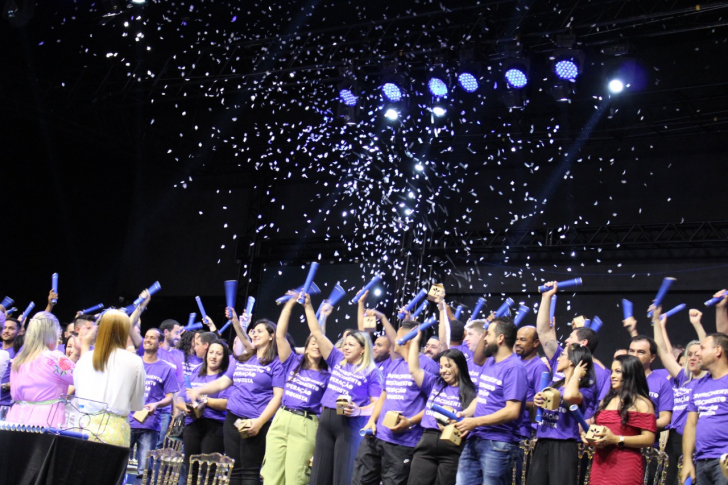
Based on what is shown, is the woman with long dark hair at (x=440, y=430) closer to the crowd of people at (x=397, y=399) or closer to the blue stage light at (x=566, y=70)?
the crowd of people at (x=397, y=399)

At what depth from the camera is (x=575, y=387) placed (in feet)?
16.1

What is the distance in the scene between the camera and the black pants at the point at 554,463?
4.89m

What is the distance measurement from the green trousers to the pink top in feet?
5.89

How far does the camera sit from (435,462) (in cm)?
531

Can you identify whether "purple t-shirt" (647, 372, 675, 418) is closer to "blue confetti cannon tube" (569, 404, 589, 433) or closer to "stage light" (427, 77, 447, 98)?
"blue confetti cannon tube" (569, 404, 589, 433)

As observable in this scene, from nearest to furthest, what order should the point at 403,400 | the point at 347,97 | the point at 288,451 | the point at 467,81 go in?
1. the point at 403,400
2. the point at 288,451
3. the point at 467,81
4. the point at 347,97

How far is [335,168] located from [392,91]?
3405 millimetres

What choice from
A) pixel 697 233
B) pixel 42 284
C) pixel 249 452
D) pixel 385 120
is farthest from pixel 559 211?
pixel 42 284

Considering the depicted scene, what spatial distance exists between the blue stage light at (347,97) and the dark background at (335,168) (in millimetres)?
364

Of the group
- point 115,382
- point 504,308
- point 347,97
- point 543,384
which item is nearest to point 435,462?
point 543,384

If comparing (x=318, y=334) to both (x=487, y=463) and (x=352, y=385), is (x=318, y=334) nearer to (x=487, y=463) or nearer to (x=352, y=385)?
(x=352, y=385)

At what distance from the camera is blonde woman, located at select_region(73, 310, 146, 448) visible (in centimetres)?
441

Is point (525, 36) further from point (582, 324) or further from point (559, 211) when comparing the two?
point (582, 324)

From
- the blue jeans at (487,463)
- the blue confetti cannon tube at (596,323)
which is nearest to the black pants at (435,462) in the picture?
the blue jeans at (487,463)
